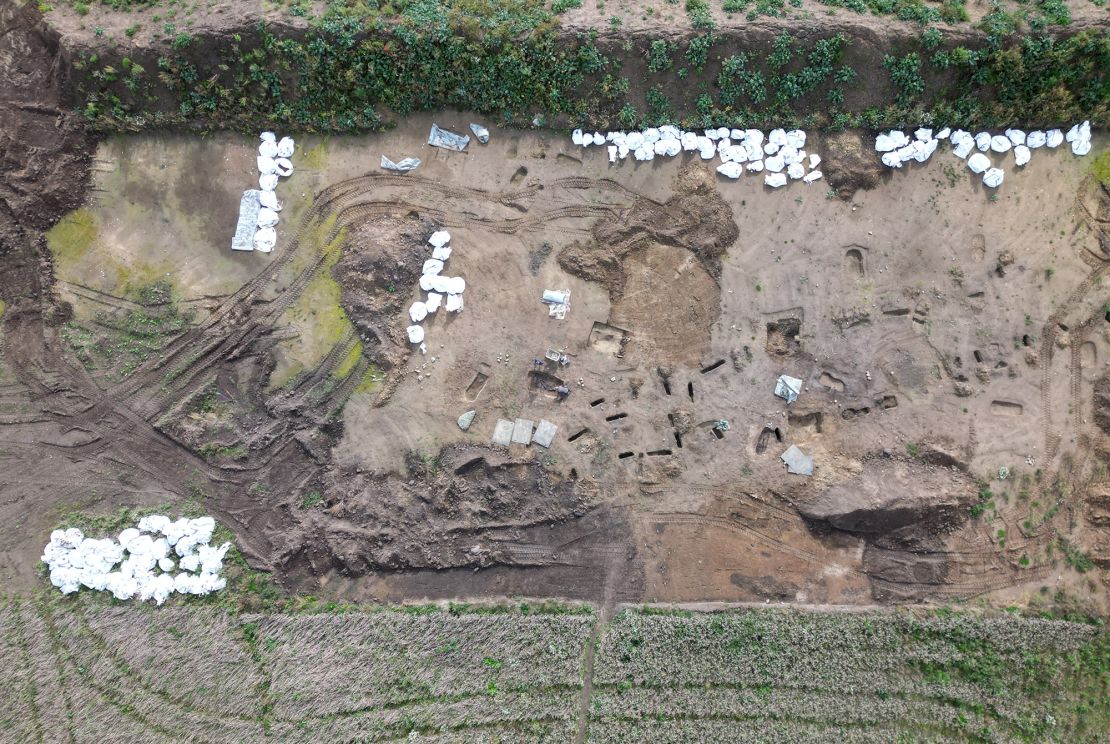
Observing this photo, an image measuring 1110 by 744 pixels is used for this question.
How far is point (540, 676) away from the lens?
10141mm

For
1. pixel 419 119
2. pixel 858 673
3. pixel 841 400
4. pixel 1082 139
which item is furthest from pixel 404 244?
pixel 1082 139

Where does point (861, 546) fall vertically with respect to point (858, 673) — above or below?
above

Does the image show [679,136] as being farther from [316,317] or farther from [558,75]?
[316,317]

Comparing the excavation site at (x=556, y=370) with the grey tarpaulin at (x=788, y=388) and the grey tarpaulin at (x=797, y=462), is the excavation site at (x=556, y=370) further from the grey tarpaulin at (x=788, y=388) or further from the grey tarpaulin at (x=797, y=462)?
the grey tarpaulin at (x=788, y=388)

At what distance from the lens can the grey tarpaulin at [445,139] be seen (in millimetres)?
10727

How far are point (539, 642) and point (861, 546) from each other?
5614mm

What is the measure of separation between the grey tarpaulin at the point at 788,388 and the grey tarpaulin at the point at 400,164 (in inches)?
285

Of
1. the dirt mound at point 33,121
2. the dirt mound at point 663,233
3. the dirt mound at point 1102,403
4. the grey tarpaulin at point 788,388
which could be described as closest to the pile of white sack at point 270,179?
the dirt mound at point 33,121

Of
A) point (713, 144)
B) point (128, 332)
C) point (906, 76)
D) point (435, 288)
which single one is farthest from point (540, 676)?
point (906, 76)

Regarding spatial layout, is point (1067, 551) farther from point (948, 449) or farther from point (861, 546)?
point (861, 546)

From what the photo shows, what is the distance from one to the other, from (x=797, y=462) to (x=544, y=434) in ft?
14.0

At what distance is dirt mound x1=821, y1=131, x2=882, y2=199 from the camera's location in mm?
10732

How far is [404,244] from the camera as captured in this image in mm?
10555

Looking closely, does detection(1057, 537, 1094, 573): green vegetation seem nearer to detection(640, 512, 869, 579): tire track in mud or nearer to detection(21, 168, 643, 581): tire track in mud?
detection(640, 512, 869, 579): tire track in mud
